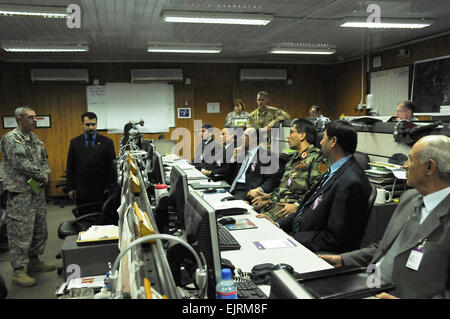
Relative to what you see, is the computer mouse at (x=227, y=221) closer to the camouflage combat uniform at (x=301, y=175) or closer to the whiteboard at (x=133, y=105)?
the camouflage combat uniform at (x=301, y=175)

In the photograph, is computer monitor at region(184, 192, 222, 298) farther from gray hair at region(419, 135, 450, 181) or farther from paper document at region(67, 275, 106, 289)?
gray hair at region(419, 135, 450, 181)

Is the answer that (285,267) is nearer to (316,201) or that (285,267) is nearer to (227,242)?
(227,242)

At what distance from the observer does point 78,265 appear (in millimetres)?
1917

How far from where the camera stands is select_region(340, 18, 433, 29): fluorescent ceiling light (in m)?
4.74

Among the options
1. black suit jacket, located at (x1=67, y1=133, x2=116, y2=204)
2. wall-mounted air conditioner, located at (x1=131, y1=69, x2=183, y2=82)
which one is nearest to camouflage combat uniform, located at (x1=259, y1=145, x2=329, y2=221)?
black suit jacket, located at (x1=67, y1=133, x2=116, y2=204)

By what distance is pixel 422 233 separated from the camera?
58.2 inches

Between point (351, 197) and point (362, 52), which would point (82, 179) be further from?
point (362, 52)

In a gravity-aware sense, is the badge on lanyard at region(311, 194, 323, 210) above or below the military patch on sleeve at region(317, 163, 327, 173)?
below

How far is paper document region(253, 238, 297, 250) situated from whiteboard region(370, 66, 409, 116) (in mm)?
5625

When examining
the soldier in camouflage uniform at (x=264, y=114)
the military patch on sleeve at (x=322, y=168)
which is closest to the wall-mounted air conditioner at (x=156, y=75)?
the soldier in camouflage uniform at (x=264, y=114)

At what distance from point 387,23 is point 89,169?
4.26 m

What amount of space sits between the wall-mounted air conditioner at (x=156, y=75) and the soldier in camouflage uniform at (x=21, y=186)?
4.51m

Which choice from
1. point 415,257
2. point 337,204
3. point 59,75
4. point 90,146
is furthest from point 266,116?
point 415,257
